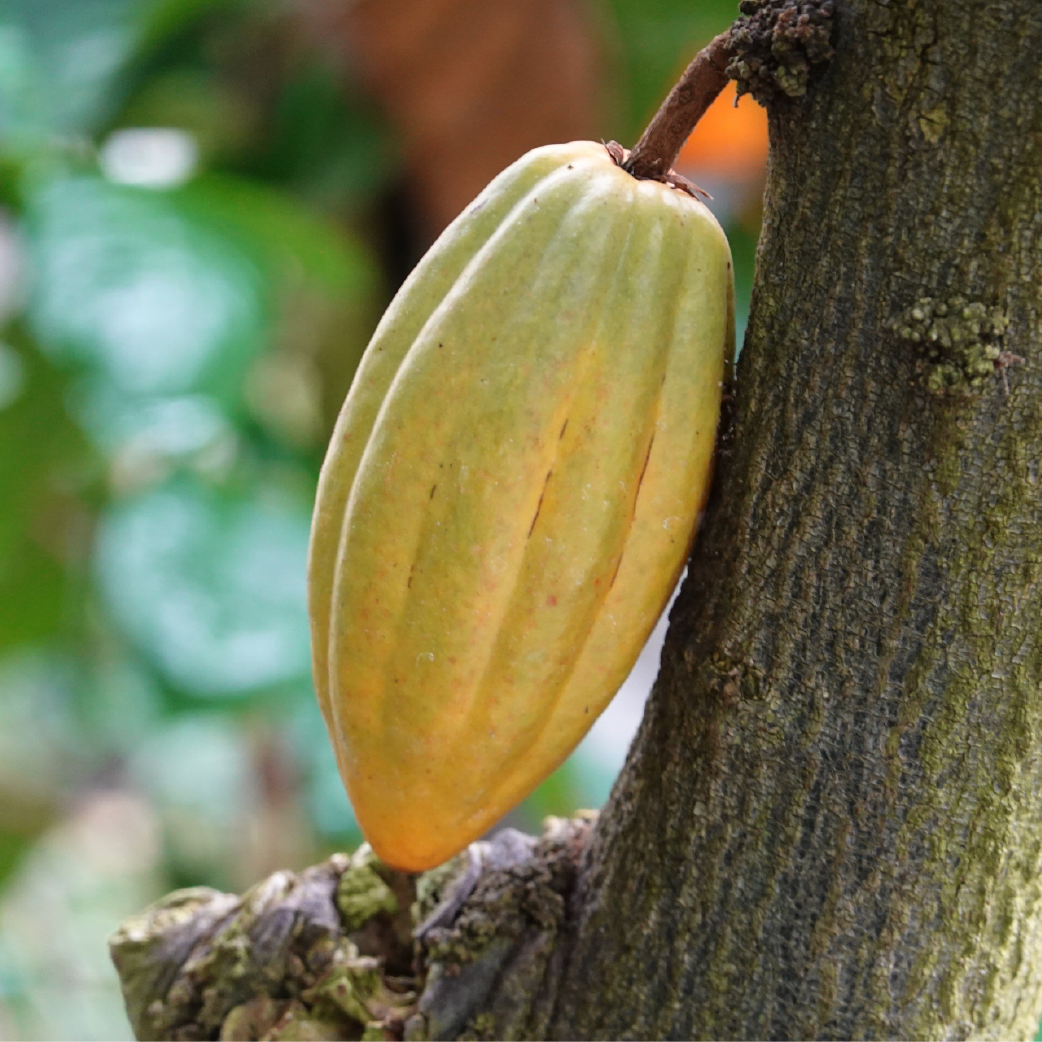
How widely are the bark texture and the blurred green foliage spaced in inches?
44.6

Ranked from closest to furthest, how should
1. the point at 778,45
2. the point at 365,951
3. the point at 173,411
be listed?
the point at 778,45 → the point at 365,951 → the point at 173,411

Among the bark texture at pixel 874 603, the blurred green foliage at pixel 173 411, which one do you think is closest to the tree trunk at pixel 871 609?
the bark texture at pixel 874 603

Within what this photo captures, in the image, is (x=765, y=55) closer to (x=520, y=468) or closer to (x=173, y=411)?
(x=520, y=468)

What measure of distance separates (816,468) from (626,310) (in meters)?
0.14

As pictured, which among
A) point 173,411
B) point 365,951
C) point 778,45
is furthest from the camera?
point 173,411

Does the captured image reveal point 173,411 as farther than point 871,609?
Yes

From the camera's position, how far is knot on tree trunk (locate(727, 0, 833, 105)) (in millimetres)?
572

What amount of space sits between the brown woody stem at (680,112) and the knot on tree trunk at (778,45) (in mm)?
34

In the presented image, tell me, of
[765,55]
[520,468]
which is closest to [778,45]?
[765,55]

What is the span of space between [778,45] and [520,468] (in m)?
0.26

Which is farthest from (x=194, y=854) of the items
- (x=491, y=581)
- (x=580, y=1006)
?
(x=491, y=581)

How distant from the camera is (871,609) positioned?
0.61m

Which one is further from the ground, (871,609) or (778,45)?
(778,45)

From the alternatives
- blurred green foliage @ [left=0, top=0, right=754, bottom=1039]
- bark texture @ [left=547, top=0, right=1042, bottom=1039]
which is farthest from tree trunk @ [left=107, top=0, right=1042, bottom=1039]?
blurred green foliage @ [left=0, top=0, right=754, bottom=1039]
